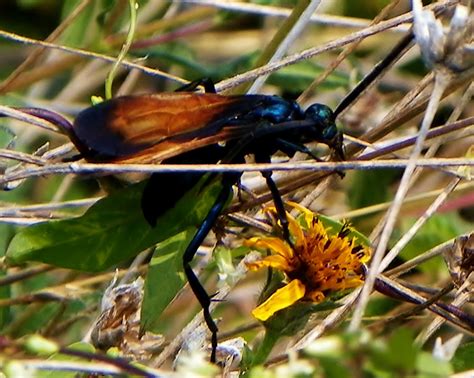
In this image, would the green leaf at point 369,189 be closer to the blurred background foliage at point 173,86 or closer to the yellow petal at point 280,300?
the blurred background foliage at point 173,86

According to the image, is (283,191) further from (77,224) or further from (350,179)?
(350,179)

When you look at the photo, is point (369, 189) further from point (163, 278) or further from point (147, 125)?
point (147, 125)

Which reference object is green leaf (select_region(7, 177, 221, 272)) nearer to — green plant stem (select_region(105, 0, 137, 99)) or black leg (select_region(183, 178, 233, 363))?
black leg (select_region(183, 178, 233, 363))

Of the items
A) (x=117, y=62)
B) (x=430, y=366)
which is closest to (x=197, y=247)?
(x=117, y=62)

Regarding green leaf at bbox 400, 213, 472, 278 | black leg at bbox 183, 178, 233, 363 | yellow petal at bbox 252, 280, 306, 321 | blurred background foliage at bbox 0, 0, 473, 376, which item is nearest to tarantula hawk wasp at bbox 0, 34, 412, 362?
black leg at bbox 183, 178, 233, 363

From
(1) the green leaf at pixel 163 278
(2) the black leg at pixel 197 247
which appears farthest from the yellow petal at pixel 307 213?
(1) the green leaf at pixel 163 278

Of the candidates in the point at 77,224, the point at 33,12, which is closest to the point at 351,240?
the point at 77,224
